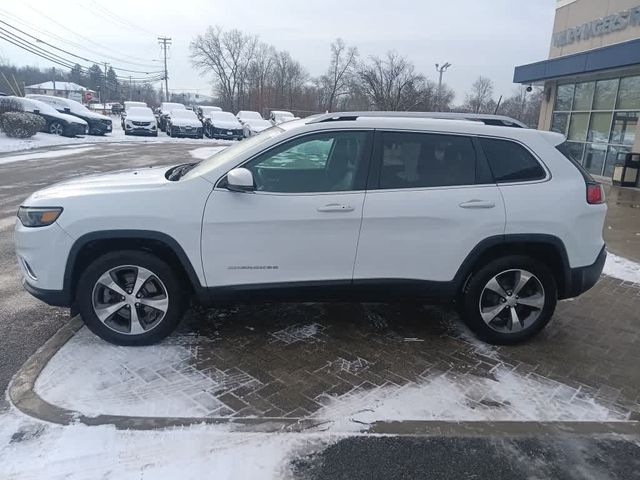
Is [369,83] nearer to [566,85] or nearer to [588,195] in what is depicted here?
[566,85]

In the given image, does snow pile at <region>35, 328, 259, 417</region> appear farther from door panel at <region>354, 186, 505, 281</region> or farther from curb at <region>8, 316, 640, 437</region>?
door panel at <region>354, 186, 505, 281</region>

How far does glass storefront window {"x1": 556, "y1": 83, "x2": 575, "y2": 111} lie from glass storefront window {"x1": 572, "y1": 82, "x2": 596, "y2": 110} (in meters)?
0.30

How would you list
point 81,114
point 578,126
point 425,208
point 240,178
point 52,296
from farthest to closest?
1. point 81,114
2. point 578,126
3. point 425,208
4. point 52,296
5. point 240,178

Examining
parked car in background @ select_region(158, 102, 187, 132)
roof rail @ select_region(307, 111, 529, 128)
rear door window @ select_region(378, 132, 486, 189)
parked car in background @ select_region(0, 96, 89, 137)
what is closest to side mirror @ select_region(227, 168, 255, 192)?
roof rail @ select_region(307, 111, 529, 128)

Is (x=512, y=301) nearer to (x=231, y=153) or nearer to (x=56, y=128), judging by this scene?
(x=231, y=153)

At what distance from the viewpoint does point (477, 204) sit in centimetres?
369

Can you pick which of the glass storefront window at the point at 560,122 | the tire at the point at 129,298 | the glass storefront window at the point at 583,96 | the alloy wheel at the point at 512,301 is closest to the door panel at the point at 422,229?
the alloy wheel at the point at 512,301

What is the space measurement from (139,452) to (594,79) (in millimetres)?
17268

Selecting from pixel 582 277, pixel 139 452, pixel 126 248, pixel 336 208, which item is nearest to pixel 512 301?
pixel 582 277

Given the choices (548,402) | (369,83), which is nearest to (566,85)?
(548,402)

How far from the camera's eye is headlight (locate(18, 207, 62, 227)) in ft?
11.3

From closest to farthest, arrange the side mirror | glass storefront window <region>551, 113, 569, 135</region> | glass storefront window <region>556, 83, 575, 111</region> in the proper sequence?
the side mirror < glass storefront window <region>556, 83, 575, 111</region> < glass storefront window <region>551, 113, 569, 135</region>

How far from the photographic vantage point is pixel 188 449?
2.63 m

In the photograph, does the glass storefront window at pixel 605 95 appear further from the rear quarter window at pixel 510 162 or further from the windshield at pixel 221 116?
the windshield at pixel 221 116
